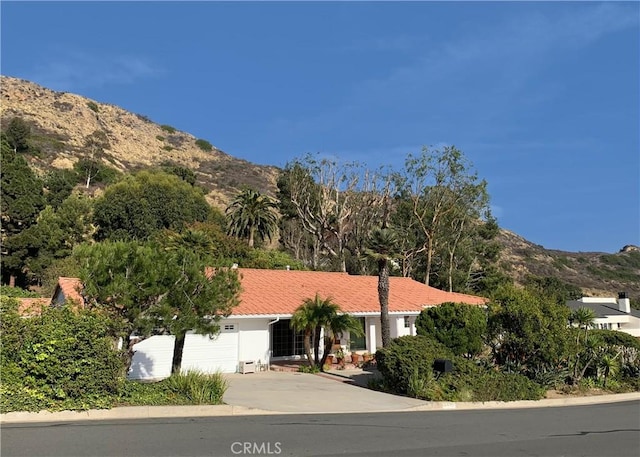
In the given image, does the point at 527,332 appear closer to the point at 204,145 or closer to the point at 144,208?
the point at 144,208

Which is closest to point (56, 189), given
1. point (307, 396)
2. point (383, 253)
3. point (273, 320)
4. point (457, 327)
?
point (273, 320)

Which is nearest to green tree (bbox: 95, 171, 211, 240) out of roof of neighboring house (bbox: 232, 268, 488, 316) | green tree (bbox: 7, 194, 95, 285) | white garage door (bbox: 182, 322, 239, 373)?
green tree (bbox: 7, 194, 95, 285)

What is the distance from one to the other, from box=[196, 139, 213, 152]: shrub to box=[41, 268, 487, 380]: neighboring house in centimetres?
8640

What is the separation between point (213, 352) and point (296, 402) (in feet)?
24.6

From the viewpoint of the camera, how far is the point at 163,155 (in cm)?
9831

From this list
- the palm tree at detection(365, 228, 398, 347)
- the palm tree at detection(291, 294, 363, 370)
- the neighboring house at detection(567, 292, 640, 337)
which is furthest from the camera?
the neighboring house at detection(567, 292, 640, 337)

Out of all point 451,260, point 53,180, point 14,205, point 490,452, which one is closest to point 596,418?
point 490,452

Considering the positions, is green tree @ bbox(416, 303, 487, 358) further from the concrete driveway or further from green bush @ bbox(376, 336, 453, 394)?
the concrete driveway

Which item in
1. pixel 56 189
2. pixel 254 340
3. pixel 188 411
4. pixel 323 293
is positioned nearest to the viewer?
pixel 188 411

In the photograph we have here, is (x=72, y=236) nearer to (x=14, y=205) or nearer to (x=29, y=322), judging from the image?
(x=14, y=205)

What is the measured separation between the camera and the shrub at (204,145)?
11279 cm

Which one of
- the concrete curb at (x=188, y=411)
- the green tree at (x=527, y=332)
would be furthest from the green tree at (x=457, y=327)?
the concrete curb at (x=188, y=411)

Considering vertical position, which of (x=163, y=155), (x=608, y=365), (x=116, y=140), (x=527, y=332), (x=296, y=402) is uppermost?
(x=116, y=140)

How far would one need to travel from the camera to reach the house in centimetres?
2011
